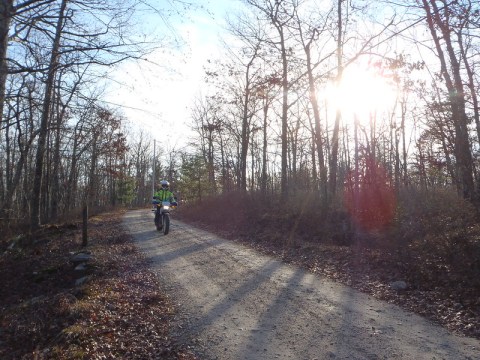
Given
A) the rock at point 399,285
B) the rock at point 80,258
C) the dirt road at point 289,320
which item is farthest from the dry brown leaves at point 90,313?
the rock at point 399,285

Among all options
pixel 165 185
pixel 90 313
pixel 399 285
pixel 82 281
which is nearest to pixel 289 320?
pixel 399 285

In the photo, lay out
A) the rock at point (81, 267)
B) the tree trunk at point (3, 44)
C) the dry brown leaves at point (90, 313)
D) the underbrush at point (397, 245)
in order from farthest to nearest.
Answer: the rock at point (81, 267)
the underbrush at point (397, 245)
the tree trunk at point (3, 44)
the dry brown leaves at point (90, 313)

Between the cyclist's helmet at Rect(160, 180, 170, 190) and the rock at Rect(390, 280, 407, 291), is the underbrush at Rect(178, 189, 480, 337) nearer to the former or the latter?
the rock at Rect(390, 280, 407, 291)

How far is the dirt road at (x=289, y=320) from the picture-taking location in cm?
422

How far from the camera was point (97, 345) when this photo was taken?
14.8 ft

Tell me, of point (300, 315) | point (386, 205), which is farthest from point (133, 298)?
point (386, 205)

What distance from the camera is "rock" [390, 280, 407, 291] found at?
664 centimetres

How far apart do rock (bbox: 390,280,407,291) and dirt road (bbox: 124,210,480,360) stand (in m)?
0.73

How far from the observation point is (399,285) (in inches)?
265

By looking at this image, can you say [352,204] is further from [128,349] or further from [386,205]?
[128,349]

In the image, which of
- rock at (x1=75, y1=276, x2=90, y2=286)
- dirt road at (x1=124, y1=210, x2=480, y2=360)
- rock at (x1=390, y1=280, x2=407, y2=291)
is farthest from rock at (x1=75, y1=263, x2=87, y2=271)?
rock at (x1=390, y1=280, x2=407, y2=291)

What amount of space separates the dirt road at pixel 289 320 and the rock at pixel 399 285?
73 centimetres

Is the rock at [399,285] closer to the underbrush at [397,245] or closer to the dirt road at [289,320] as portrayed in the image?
the underbrush at [397,245]

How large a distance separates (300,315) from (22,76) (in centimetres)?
589
